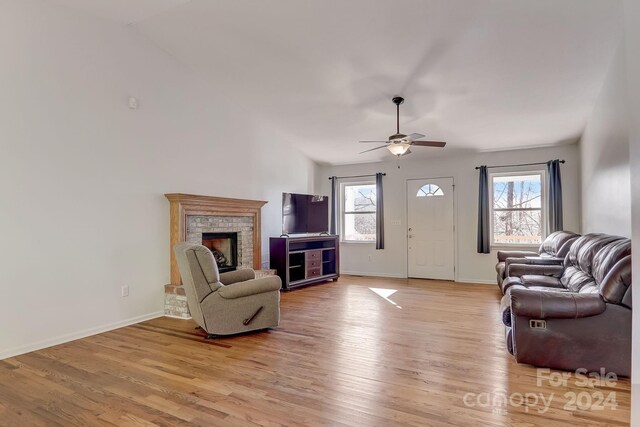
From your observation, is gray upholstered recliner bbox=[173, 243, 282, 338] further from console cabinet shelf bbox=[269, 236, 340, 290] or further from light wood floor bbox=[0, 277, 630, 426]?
console cabinet shelf bbox=[269, 236, 340, 290]

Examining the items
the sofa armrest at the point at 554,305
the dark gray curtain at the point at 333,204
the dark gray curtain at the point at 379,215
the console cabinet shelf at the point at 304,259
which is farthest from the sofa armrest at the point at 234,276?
the dark gray curtain at the point at 379,215

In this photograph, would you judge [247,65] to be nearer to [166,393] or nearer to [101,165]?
[101,165]

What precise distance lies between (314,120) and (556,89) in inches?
129

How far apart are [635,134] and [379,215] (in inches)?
240

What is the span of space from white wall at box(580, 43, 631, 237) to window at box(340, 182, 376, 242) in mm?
3752

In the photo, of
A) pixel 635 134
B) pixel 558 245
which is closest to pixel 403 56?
pixel 635 134

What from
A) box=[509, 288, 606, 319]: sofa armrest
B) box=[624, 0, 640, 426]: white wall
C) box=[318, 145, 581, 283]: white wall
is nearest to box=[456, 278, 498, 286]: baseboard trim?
box=[318, 145, 581, 283]: white wall

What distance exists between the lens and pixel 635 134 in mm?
1130

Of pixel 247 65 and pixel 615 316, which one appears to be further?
pixel 247 65

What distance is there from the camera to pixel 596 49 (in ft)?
10.8

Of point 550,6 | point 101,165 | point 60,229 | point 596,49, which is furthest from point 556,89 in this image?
point 60,229

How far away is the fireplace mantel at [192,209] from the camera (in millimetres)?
4297

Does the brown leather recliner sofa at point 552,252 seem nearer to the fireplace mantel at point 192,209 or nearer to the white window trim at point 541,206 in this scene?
the white window trim at point 541,206

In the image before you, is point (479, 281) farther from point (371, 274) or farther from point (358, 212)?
point (358, 212)
